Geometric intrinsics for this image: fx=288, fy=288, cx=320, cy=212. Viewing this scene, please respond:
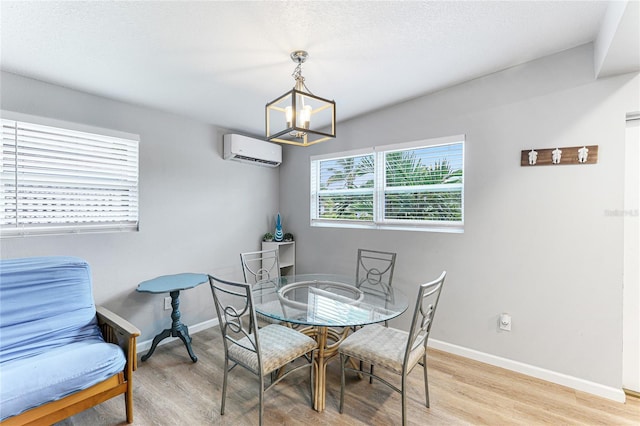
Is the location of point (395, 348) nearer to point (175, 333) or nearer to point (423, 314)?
point (423, 314)

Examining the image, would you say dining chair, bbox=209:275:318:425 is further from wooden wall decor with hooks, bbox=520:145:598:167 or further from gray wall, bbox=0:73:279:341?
wooden wall decor with hooks, bbox=520:145:598:167

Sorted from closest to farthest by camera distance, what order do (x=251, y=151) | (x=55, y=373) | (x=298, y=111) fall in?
(x=55, y=373) → (x=298, y=111) → (x=251, y=151)

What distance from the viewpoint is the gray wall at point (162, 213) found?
2322mm

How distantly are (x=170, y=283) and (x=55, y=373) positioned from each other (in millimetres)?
1073

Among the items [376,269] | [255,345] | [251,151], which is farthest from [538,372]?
[251,151]

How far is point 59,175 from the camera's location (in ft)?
7.72

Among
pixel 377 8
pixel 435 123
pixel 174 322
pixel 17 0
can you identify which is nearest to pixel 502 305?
pixel 435 123

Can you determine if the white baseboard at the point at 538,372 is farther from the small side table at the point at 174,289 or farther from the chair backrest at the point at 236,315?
the small side table at the point at 174,289

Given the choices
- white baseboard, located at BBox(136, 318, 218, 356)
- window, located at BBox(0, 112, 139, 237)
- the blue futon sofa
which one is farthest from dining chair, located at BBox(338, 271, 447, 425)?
window, located at BBox(0, 112, 139, 237)

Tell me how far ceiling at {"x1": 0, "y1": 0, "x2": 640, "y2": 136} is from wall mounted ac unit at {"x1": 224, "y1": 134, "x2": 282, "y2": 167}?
0.80m

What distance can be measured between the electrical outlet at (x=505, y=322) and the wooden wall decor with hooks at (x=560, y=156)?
1325 mm

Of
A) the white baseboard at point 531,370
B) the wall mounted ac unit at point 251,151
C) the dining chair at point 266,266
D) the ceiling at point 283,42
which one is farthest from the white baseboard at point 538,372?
the wall mounted ac unit at point 251,151

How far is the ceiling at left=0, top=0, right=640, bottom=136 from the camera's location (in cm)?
159

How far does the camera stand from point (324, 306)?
2.19 metres
